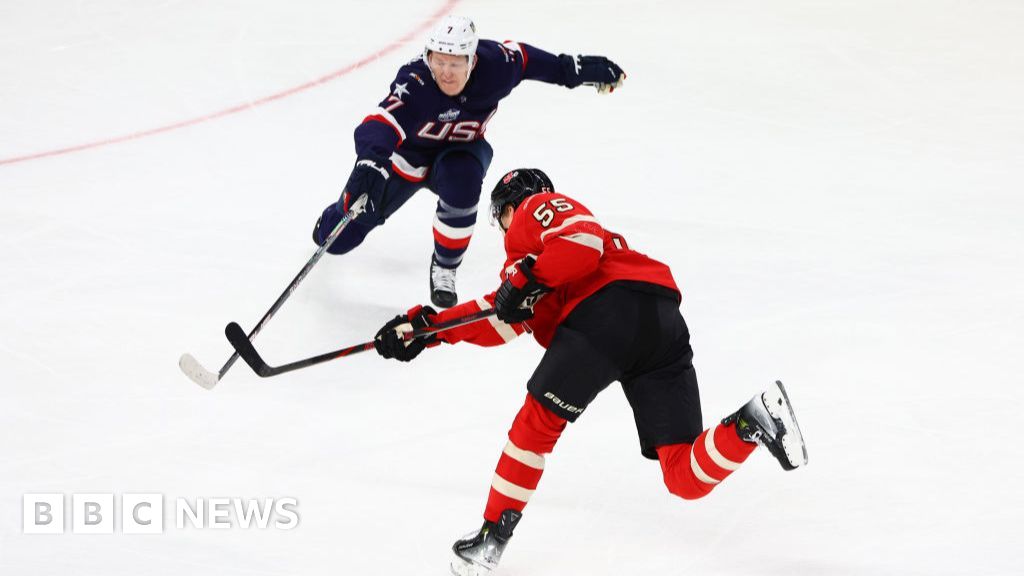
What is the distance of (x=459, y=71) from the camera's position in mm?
3625

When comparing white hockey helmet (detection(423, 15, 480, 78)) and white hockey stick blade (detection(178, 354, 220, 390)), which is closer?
white hockey stick blade (detection(178, 354, 220, 390))

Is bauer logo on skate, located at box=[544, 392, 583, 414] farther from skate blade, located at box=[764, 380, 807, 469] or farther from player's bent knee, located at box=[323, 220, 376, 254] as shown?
player's bent knee, located at box=[323, 220, 376, 254]

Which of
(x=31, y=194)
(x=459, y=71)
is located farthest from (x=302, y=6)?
(x=459, y=71)

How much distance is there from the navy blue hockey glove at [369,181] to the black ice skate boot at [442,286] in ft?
1.47

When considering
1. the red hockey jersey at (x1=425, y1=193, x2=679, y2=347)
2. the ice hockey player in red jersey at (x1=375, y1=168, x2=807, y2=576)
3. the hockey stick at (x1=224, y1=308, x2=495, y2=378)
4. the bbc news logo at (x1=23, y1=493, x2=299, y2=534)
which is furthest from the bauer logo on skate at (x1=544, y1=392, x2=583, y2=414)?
the bbc news logo at (x1=23, y1=493, x2=299, y2=534)

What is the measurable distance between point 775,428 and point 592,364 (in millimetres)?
428

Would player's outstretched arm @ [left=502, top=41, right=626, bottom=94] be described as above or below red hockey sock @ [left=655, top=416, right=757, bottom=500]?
above

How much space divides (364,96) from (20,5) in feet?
7.37

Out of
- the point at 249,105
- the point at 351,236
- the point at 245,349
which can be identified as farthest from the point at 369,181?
the point at 249,105

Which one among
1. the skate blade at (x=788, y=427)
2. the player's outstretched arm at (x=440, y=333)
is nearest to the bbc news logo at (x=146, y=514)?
the player's outstretched arm at (x=440, y=333)

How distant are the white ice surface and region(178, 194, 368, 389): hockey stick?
0.31 ft

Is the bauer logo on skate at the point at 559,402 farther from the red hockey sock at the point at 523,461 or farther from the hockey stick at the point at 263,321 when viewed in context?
the hockey stick at the point at 263,321

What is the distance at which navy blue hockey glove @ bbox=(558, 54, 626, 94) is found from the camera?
4.01 meters

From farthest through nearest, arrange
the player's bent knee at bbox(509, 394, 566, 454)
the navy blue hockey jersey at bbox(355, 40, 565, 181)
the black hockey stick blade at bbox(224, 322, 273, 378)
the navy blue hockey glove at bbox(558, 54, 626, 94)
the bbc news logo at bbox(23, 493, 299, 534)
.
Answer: the navy blue hockey glove at bbox(558, 54, 626, 94), the navy blue hockey jersey at bbox(355, 40, 565, 181), the black hockey stick blade at bbox(224, 322, 273, 378), the bbc news logo at bbox(23, 493, 299, 534), the player's bent knee at bbox(509, 394, 566, 454)
